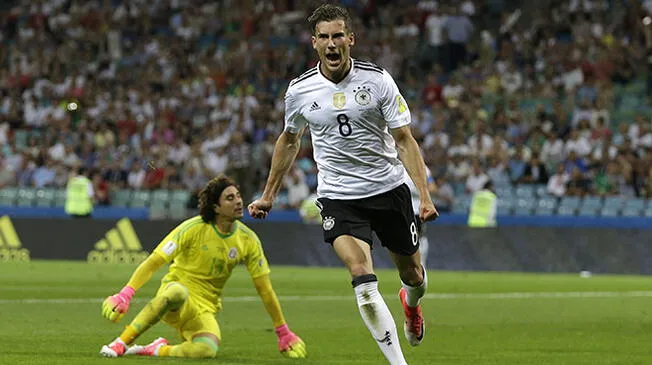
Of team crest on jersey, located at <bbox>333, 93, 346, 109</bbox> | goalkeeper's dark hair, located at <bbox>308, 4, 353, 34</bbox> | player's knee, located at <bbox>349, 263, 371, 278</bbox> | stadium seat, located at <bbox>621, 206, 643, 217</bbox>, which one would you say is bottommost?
stadium seat, located at <bbox>621, 206, 643, 217</bbox>

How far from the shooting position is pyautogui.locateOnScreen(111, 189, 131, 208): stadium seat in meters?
30.8

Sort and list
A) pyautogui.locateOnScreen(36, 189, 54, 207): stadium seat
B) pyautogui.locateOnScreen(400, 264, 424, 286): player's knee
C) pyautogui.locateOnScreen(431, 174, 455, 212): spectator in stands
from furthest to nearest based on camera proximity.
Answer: pyautogui.locateOnScreen(36, 189, 54, 207): stadium seat, pyautogui.locateOnScreen(431, 174, 455, 212): spectator in stands, pyautogui.locateOnScreen(400, 264, 424, 286): player's knee

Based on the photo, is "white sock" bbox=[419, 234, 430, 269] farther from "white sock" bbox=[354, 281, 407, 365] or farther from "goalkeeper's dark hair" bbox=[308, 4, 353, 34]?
"white sock" bbox=[354, 281, 407, 365]

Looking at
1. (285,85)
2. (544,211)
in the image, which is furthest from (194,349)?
(285,85)

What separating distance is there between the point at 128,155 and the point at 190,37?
5314 millimetres

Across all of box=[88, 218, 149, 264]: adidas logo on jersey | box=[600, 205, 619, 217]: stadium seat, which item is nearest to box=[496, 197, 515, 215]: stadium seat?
box=[600, 205, 619, 217]: stadium seat

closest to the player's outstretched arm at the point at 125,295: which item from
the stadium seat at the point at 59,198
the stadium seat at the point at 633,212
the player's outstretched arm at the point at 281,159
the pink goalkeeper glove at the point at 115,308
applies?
the pink goalkeeper glove at the point at 115,308

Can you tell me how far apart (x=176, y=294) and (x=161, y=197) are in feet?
65.5

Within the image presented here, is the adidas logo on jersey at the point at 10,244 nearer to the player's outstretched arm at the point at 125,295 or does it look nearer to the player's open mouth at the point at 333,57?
the player's outstretched arm at the point at 125,295

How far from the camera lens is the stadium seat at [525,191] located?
26328 millimetres

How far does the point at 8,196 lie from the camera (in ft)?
104

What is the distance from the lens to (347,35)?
8.89 m

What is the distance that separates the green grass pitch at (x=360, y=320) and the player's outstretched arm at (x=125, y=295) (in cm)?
34

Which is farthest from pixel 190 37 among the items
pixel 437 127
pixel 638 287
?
pixel 638 287
